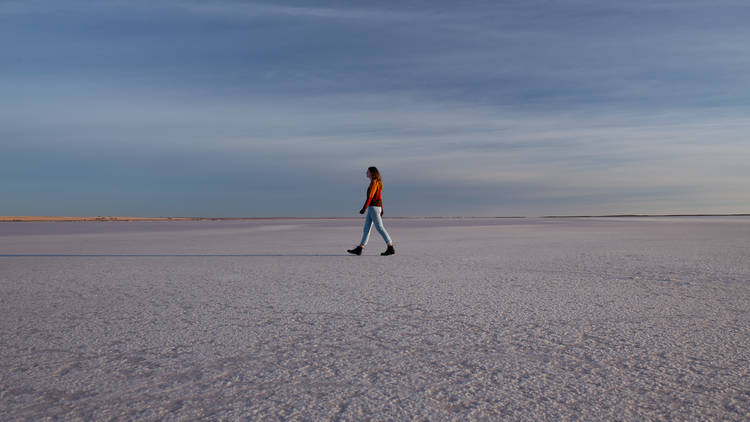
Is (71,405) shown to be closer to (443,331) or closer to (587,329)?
(443,331)

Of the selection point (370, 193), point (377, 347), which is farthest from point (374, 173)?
point (377, 347)

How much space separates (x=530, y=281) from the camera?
21.0 ft

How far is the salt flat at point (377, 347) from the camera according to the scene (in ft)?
8.07

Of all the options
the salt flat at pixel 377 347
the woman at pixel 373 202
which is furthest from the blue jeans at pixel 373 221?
the salt flat at pixel 377 347

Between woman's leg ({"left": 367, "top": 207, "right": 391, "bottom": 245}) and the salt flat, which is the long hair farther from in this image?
the salt flat

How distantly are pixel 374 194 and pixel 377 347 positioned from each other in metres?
7.06

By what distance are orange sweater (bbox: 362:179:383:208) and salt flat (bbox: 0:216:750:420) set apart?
3540 mm

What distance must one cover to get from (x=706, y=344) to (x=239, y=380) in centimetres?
299

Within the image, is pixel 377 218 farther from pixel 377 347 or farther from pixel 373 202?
pixel 377 347

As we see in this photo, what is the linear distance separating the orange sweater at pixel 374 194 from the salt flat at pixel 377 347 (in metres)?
3.54

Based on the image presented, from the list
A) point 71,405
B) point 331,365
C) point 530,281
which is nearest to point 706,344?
point 331,365

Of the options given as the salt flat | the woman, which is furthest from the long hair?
the salt flat

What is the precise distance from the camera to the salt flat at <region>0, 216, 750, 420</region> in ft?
8.07

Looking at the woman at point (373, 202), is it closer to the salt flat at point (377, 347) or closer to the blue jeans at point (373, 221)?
the blue jeans at point (373, 221)
